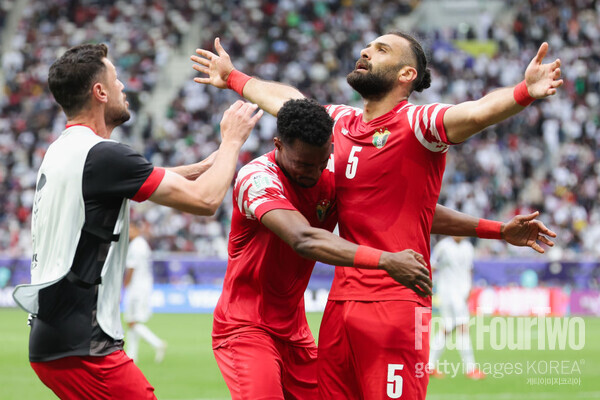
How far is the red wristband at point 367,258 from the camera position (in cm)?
476

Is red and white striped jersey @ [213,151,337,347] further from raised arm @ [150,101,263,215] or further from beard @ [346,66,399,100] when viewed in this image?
beard @ [346,66,399,100]

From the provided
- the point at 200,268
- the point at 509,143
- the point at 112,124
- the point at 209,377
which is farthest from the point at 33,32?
the point at 112,124

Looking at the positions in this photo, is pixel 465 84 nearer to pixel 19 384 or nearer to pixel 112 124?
pixel 19 384

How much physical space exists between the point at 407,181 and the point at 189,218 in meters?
21.3

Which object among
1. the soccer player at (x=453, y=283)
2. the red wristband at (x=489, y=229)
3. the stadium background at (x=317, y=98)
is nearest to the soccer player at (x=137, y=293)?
the stadium background at (x=317, y=98)

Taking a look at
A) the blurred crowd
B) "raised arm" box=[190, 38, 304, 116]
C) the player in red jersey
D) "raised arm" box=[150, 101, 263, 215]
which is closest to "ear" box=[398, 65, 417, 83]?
the player in red jersey

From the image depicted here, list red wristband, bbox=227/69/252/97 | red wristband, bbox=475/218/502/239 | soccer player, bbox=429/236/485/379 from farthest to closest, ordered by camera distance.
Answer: soccer player, bbox=429/236/485/379 < red wristband, bbox=227/69/252/97 < red wristband, bbox=475/218/502/239

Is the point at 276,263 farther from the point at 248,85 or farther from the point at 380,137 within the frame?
the point at 248,85

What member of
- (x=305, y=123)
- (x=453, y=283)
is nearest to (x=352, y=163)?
(x=305, y=123)

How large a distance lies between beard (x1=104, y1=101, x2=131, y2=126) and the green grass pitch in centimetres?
680

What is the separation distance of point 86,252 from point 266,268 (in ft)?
3.83

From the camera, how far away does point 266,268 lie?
17.9 ft

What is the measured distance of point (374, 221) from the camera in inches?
209

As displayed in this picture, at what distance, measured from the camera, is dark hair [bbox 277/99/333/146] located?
514 centimetres
